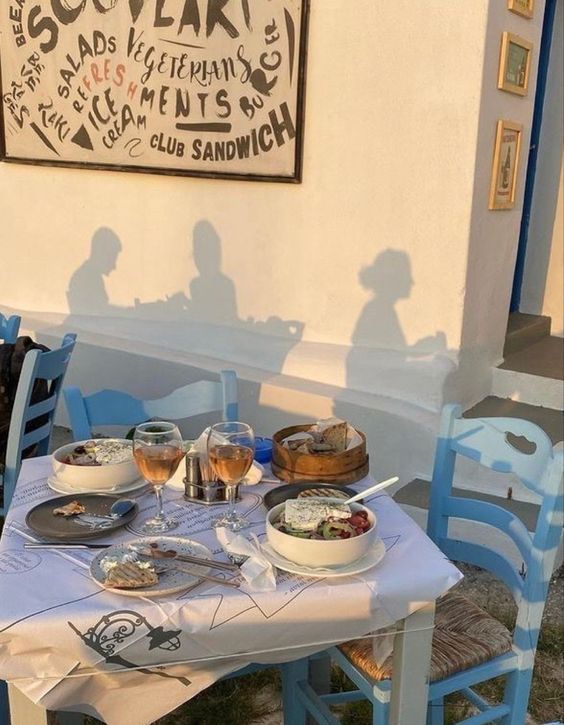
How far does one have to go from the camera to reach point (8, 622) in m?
1.23

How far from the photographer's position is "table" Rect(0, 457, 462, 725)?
1259mm

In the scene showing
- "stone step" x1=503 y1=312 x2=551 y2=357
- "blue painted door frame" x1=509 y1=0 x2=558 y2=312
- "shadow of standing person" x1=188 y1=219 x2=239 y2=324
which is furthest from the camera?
"blue painted door frame" x1=509 y1=0 x2=558 y2=312

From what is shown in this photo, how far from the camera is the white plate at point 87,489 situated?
5.71 ft

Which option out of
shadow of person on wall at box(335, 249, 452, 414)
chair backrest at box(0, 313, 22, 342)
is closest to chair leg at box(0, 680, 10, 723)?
chair backrest at box(0, 313, 22, 342)

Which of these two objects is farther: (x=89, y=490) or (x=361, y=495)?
(x=89, y=490)

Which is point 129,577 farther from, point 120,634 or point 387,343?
point 387,343

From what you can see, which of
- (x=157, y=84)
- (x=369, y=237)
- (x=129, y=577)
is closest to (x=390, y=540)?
(x=129, y=577)

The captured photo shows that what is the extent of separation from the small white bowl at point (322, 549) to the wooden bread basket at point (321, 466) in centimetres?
39

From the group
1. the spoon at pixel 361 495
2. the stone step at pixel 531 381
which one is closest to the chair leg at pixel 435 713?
the spoon at pixel 361 495

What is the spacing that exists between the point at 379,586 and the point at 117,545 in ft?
1.66

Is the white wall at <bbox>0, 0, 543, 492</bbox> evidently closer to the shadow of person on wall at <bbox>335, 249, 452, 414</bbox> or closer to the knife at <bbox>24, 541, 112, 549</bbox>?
the shadow of person on wall at <bbox>335, 249, 452, 414</bbox>

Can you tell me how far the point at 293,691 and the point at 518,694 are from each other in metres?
0.61

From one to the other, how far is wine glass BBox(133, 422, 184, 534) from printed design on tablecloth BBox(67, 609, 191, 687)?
0.99ft

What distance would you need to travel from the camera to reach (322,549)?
A: 1.39 meters
